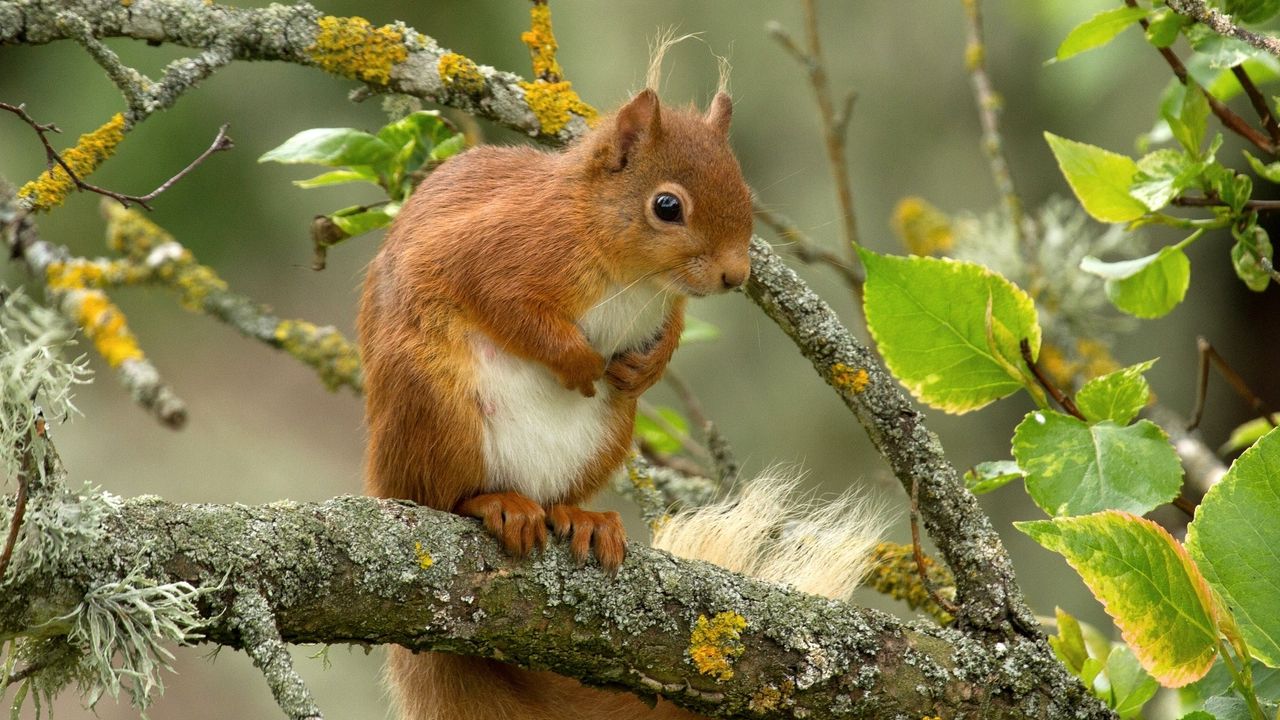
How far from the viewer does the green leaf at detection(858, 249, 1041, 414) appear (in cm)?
124

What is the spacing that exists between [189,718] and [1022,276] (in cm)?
374

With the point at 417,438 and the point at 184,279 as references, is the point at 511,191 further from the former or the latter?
the point at 184,279

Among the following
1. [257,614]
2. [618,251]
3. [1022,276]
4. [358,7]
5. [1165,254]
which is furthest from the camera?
[358,7]

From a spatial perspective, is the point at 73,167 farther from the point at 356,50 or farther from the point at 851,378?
the point at 851,378

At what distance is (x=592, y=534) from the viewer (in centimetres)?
128

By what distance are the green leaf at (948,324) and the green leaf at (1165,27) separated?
310 mm

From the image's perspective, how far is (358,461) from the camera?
542 centimetres

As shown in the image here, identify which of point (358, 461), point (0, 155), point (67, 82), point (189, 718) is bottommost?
point (189, 718)

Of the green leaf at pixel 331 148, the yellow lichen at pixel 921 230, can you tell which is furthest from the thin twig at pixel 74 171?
the yellow lichen at pixel 921 230

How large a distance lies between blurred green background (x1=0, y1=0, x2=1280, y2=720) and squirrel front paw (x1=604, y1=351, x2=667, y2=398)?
154cm

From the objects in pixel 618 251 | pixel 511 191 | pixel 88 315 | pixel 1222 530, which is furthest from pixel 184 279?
pixel 1222 530

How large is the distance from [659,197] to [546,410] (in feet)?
1.02

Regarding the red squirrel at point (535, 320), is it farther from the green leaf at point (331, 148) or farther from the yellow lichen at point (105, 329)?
the yellow lichen at point (105, 329)

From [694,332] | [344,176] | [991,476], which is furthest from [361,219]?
[991,476]
